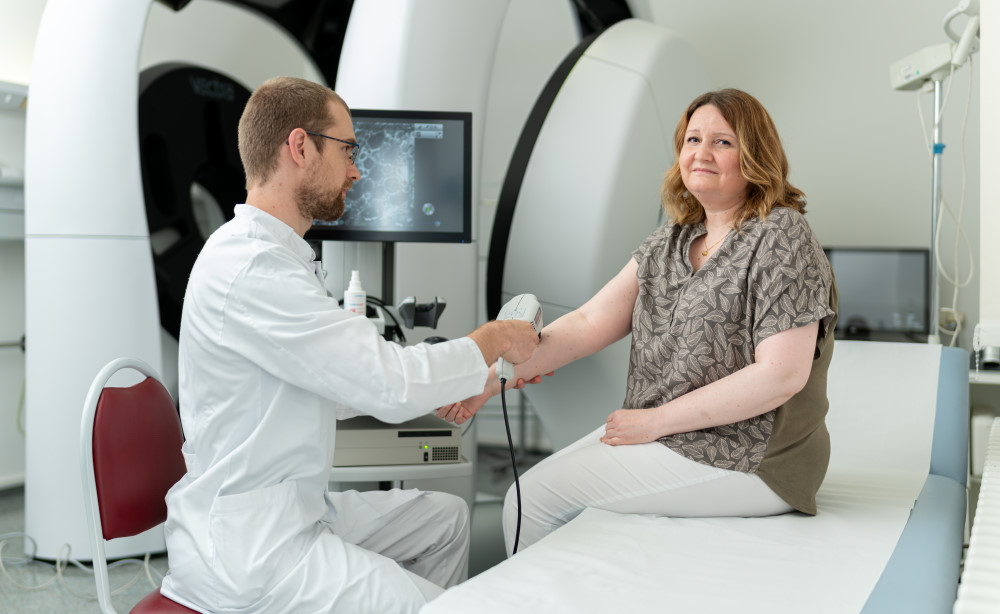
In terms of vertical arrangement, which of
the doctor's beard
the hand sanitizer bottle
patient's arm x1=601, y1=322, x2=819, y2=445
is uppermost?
the doctor's beard

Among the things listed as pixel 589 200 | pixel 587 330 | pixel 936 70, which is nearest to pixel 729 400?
pixel 587 330

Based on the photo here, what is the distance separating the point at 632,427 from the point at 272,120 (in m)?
0.92

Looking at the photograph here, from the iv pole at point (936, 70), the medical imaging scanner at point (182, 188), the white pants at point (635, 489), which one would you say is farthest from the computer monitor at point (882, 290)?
the white pants at point (635, 489)

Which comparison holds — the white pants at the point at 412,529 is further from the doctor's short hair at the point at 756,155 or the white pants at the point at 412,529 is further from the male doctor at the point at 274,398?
the doctor's short hair at the point at 756,155

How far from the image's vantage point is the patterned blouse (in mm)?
1608

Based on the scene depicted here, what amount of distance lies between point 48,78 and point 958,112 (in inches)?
146

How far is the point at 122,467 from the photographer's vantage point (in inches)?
56.2

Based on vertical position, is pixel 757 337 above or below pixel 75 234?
below

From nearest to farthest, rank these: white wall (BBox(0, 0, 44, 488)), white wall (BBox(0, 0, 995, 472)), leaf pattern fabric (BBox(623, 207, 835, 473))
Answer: leaf pattern fabric (BBox(623, 207, 835, 473)), white wall (BBox(0, 0, 44, 488)), white wall (BBox(0, 0, 995, 472))

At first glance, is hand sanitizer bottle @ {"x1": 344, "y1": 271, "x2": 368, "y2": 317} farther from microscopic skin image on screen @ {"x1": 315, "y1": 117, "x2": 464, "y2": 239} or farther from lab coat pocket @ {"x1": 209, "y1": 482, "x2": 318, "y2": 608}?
lab coat pocket @ {"x1": 209, "y1": 482, "x2": 318, "y2": 608}

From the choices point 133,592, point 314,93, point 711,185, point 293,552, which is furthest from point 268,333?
point 133,592

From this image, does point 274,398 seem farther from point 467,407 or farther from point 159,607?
point 467,407

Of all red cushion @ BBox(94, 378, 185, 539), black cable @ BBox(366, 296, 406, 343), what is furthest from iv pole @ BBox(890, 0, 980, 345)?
red cushion @ BBox(94, 378, 185, 539)

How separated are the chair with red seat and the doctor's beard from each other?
417 mm
